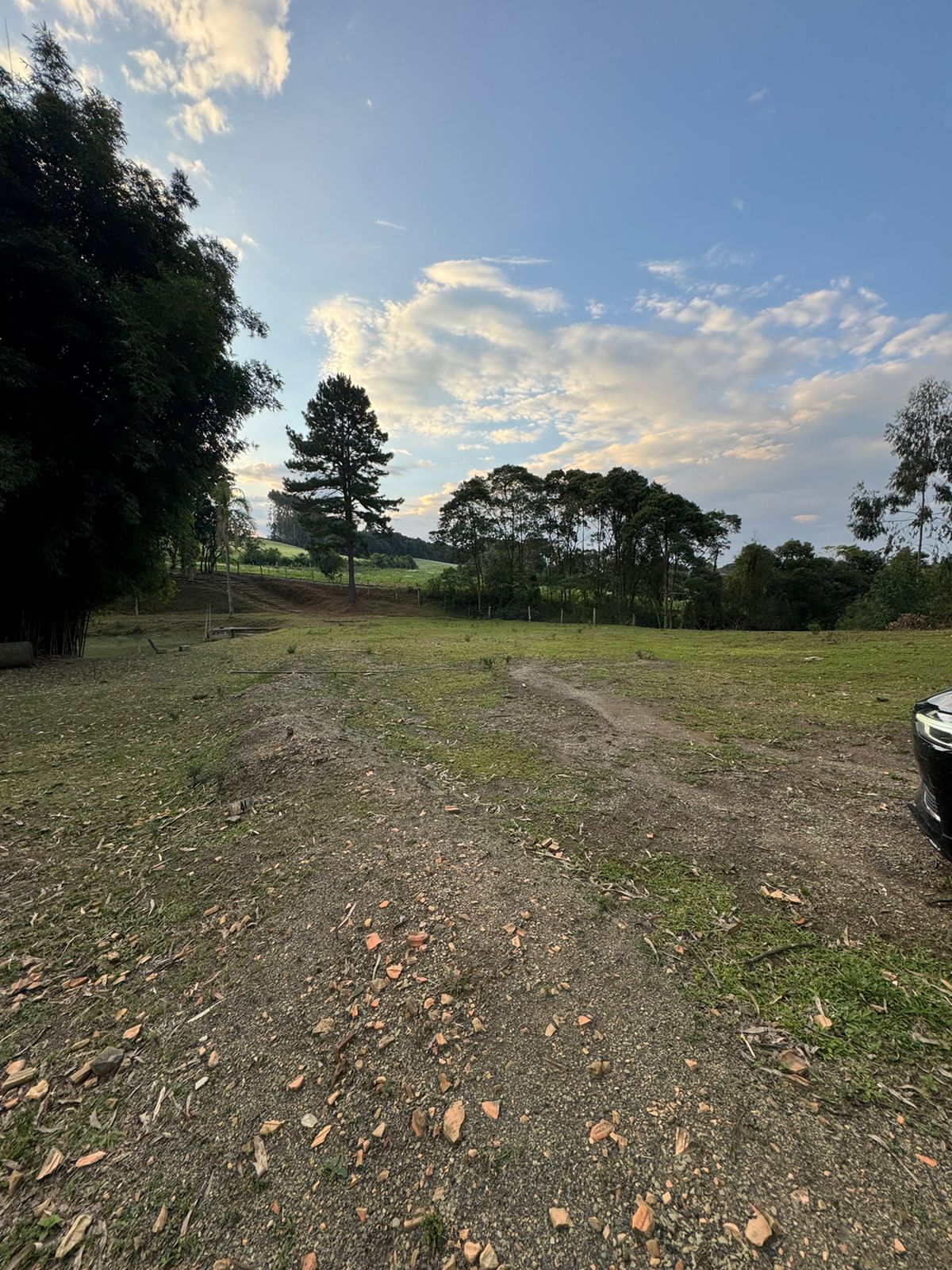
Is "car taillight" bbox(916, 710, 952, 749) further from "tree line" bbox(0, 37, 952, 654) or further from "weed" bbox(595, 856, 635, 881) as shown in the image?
"tree line" bbox(0, 37, 952, 654)

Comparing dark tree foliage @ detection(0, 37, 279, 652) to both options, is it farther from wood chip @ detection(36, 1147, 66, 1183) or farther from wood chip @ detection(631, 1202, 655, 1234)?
wood chip @ detection(631, 1202, 655, 1234)

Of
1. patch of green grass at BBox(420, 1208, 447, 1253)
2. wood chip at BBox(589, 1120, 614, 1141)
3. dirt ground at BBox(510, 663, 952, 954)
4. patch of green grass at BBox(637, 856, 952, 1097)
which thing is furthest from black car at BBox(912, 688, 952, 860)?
patch of green grass at BBox(420, 1208, 447, 1253)

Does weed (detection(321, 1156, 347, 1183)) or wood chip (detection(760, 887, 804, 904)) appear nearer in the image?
weed (detection(321, 1156, 347, 1183))

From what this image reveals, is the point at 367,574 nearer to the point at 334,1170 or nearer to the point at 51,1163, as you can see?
the point at 51,1163

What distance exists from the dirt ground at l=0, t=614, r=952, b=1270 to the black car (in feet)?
1.55

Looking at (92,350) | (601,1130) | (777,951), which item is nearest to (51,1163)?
(601,1130)

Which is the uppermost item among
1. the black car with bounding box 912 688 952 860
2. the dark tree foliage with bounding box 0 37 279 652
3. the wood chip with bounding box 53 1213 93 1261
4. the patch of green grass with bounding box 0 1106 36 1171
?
the dark tree foliage with bounding box 0 37 279 652

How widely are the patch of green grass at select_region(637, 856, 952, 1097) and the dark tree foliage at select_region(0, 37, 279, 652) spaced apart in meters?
11.7

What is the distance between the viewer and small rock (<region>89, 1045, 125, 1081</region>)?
6.10 ft

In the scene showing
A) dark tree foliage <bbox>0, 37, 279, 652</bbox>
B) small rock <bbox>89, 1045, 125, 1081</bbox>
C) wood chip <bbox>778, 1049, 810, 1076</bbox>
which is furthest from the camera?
dark tree foliage <bbox>0, 37, 279, 652</bbox>

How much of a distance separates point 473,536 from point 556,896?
35.3 m

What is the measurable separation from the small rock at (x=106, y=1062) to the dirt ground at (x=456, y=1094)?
0.04 metres

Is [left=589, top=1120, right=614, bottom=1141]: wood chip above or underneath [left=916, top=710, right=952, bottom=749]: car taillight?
underneath

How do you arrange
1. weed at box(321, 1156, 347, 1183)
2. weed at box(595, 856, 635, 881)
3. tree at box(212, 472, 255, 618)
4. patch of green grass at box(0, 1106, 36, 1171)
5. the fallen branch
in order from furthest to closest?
tree at box(212, 472, 255, 618), weed at box(595, 856, 635, 881), the fallen branch, patch of green grass at box(0, 1106, 36, 1171), weed at box(321, 1156, 347, 1183)
